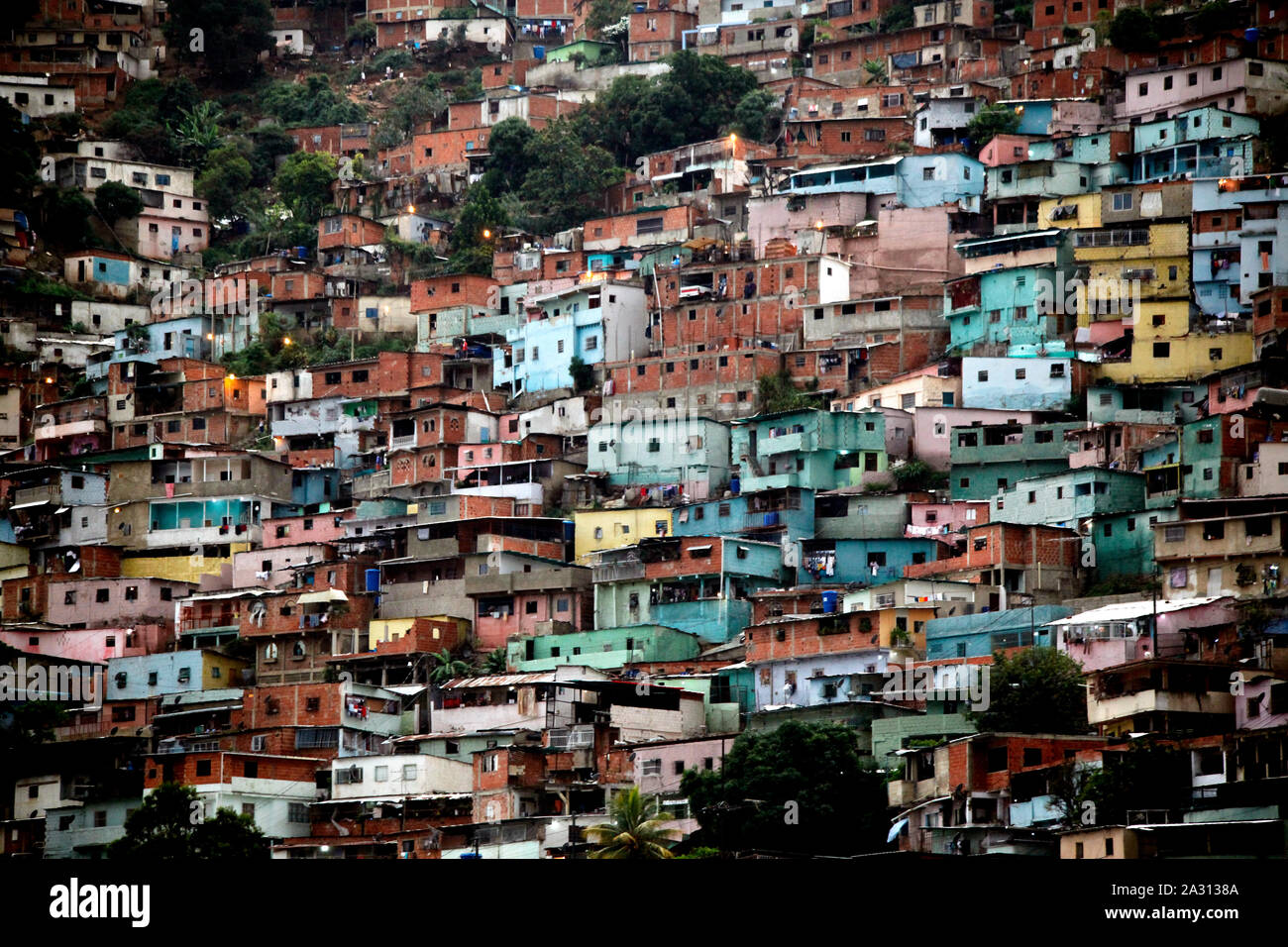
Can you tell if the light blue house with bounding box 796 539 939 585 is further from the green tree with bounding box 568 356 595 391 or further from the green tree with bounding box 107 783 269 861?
the green tree with bounding box 107 783 269 861

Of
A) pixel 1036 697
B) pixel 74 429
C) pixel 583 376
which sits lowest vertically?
pixel 1036 697

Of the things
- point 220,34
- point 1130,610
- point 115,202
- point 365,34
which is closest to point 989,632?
point 1130,610

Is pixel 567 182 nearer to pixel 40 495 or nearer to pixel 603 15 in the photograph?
pixel 603 15

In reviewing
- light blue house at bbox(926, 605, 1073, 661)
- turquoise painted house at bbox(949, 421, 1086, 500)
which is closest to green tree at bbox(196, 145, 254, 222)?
turquoise painted house at bbox(949, 421, 1086, 500)

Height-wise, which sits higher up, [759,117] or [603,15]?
[603,15]

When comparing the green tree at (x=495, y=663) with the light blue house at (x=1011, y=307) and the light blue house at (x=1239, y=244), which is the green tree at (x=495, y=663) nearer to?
the light blue house at (x=1011, y=307)
